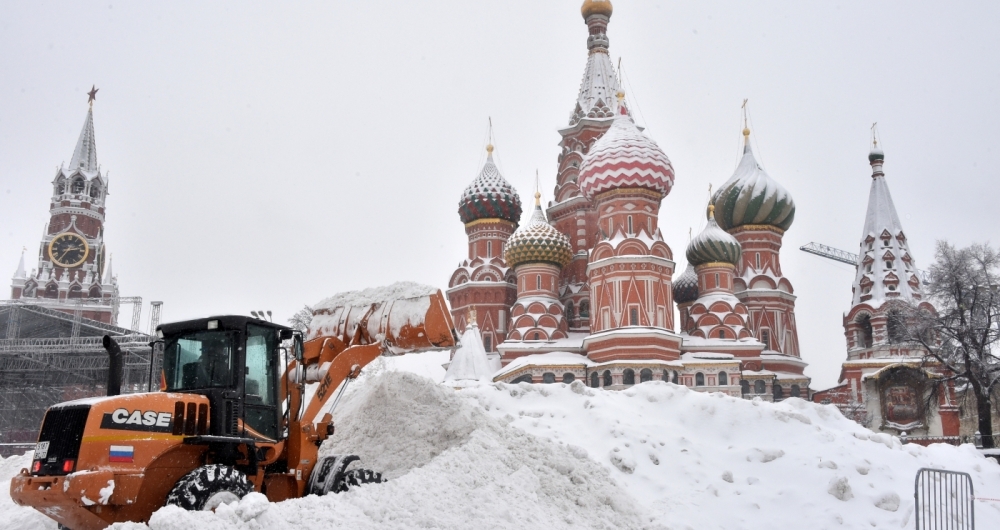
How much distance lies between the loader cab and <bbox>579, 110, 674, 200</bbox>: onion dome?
2675cm

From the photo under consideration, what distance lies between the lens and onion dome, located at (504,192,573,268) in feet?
117

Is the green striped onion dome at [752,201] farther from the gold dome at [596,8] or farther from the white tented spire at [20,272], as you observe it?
the white tented spire at [20,272]

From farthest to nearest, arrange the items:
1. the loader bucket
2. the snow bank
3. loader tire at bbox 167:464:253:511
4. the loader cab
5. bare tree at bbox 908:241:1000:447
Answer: bare tree at bbox 908:241:1000:447, the loader bucket, the snow bank, the loader cab, loader tire at bbox 167:464:253:511

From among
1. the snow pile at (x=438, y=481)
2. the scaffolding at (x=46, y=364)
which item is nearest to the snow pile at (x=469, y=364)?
the scaffolding at (x=46, y=364)

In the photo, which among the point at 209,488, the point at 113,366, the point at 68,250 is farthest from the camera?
the point at 68,250

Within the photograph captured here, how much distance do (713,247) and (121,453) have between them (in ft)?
105

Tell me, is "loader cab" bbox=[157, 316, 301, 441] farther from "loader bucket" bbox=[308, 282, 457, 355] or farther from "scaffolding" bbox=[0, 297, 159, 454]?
"scaffolding" bbox=[0, 297, 159, 454]

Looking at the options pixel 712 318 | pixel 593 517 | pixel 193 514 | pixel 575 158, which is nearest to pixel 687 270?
pixel 712 318

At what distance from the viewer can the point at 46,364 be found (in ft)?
130

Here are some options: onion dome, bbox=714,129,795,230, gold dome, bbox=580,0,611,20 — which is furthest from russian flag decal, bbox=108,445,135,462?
gold dome, bbox=580,0,611,20

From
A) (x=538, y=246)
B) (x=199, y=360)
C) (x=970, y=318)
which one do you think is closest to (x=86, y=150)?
(x=538, y=246)

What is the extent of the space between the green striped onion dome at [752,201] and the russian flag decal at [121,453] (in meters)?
36.5

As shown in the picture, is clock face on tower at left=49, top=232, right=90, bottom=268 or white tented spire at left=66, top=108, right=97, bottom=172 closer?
clock face on tower at left=49, top=232, right=90, bottom=268

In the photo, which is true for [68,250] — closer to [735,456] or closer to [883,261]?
[883,261]
